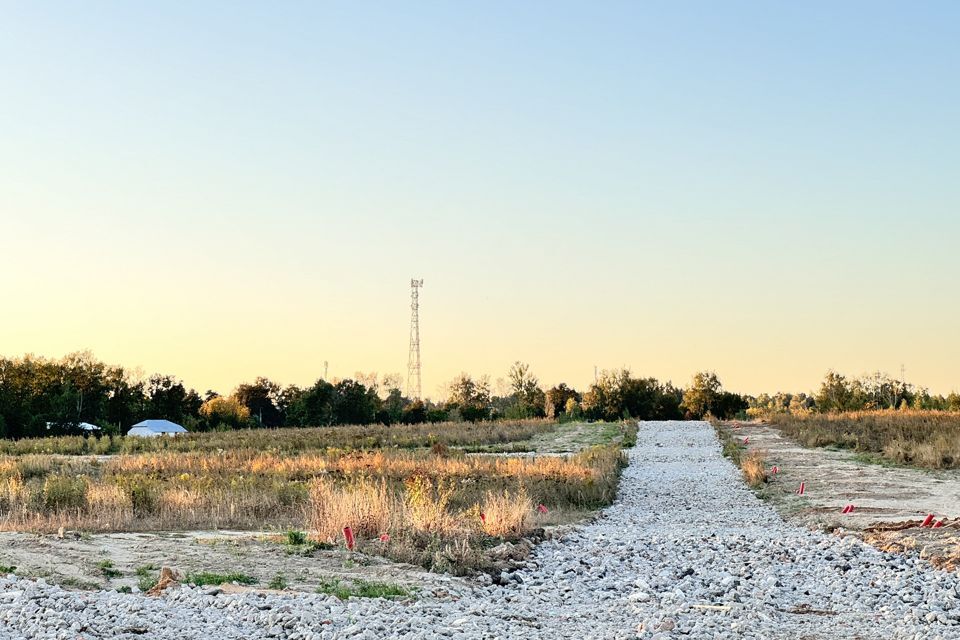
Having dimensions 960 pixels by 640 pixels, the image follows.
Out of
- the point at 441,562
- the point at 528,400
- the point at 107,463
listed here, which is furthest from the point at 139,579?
the point at 528,400

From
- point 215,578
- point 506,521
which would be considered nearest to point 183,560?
point 215,578

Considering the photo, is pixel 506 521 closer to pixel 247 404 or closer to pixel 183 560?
pixel 183 560

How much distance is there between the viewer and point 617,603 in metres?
9.71

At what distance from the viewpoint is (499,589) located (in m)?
10.3

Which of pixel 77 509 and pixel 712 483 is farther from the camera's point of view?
pixel 712 483

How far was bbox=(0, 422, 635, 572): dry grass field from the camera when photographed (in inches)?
491

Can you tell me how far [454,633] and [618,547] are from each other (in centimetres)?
562

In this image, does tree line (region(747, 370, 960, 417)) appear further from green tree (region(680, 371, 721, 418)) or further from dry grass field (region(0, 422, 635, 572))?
dry grass field (region(0, 422, 635, 572))

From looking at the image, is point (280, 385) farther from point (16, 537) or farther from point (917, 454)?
point (16, 537)

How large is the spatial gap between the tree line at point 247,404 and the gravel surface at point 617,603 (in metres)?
51.0

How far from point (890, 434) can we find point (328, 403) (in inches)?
1862

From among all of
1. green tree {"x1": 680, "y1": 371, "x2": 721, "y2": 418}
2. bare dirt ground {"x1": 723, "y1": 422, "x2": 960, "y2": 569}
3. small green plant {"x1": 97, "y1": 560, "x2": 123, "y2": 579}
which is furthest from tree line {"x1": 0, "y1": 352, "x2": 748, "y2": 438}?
small green plant {"x1": 97, "y1": 560, "x2": 123, "y2": 579}

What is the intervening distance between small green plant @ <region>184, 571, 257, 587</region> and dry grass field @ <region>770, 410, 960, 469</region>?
22047 millimetres

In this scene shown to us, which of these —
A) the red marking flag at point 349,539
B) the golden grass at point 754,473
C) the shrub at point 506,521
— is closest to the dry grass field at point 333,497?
the shrub at point 506,521
